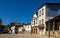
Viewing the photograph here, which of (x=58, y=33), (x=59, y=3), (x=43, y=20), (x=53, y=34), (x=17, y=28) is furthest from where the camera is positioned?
(x=17, y=28)

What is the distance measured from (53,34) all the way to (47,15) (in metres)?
9.69

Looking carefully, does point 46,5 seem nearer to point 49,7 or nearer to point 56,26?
point 49,7

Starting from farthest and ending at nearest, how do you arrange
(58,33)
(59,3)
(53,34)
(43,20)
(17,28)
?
1. (17,28)
2. (43,20)
3. (59,3)
4. (53,34)
5. (58,33)

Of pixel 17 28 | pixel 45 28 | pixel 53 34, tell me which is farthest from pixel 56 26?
pixel 17 28

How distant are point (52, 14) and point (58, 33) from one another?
1244 centimetres

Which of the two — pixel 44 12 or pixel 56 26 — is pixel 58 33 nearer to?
pixel 56 26

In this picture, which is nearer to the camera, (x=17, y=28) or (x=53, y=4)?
(x=53, y=4)

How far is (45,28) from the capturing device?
1741 inches

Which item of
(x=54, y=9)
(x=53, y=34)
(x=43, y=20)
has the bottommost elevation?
(x=53, y=34)

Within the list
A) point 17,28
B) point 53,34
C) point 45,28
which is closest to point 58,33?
point 53,34

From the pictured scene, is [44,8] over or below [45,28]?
over

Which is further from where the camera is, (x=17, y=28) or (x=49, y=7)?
(x=17, y=28)

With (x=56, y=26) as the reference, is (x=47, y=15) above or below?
above

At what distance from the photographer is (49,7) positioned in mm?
43500
